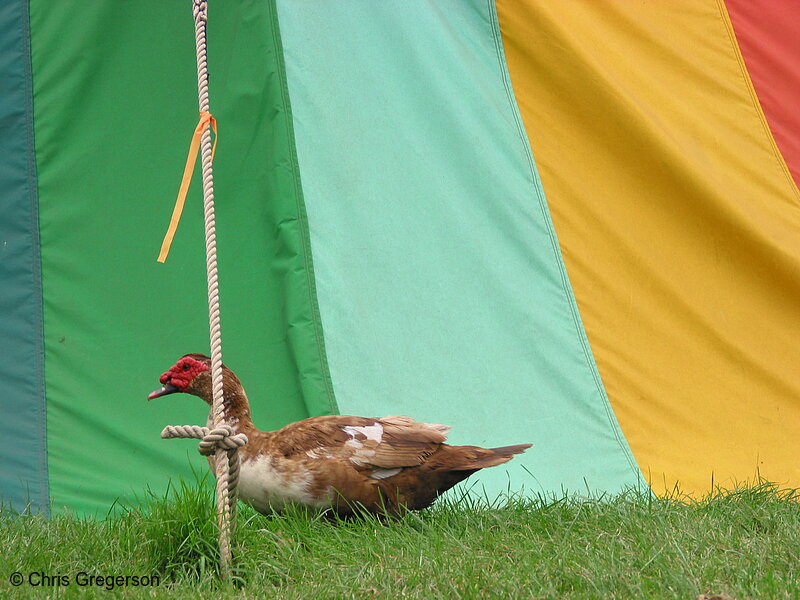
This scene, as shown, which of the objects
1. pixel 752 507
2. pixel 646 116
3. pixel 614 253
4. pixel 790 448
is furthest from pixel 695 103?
pixel 752 507

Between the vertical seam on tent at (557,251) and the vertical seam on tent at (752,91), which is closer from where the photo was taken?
the vertical seam on tent at (557,251)

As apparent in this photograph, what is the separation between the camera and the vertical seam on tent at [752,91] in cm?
407

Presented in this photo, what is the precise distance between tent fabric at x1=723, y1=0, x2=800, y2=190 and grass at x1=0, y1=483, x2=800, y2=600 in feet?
6.63

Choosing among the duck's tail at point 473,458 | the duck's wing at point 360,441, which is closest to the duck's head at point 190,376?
the duck's wing at point 360,441

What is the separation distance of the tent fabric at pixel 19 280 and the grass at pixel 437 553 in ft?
2.15

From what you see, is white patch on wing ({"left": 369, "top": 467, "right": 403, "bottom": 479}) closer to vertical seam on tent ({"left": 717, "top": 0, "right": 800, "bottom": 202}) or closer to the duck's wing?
the duck's wing

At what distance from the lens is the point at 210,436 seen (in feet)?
7.01

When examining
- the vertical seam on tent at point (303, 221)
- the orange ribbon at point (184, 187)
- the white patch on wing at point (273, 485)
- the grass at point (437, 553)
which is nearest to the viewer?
the grass at point (437, 553)

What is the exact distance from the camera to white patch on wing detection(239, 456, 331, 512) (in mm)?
2447

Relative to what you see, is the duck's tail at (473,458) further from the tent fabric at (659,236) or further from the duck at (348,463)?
the tent fabric at (659,236)

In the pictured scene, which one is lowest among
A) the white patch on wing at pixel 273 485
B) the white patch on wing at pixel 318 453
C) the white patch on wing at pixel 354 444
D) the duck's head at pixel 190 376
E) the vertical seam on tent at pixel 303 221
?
the white patch on wing at pixel 273 485

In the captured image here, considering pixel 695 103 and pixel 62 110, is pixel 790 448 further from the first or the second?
pixel 62 110

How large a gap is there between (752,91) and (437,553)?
9.27ft

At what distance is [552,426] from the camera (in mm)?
3422
